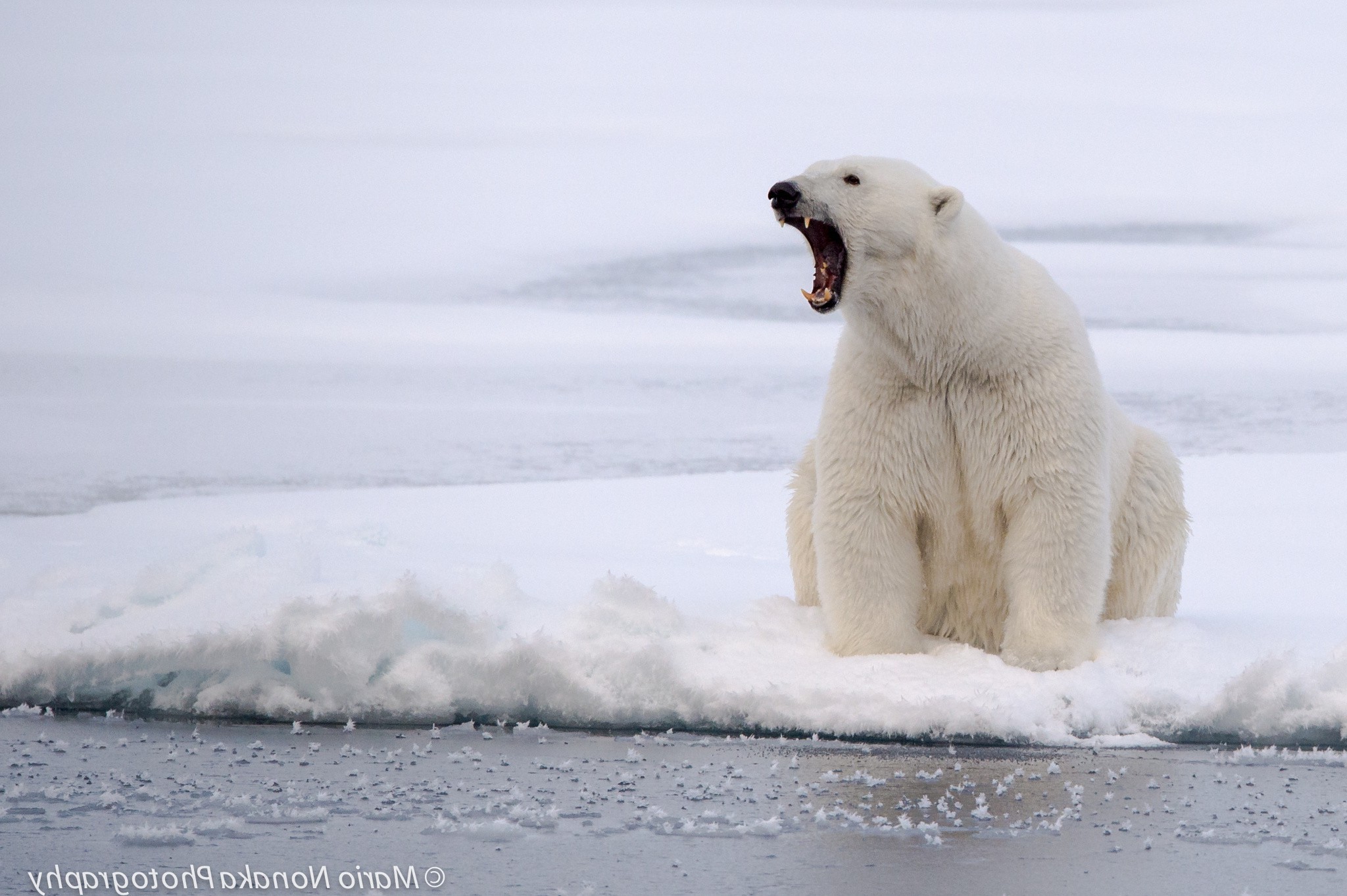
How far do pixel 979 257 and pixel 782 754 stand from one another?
6.19 feet

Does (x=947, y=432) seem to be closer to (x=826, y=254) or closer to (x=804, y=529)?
(x=826, y=254)

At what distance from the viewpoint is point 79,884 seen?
8.91ft

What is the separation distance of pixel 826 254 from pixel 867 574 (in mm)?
1162

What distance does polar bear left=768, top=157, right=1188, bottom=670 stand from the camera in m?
4.70

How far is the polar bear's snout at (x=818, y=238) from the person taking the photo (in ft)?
15.1

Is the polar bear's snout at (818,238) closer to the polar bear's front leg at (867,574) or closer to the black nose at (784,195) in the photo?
the black nose at (784,195)

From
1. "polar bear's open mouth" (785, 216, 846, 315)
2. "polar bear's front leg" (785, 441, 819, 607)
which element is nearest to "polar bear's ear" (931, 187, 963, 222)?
"polar bear's open mouth" (785, 216, 846, 315)

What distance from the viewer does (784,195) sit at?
460 centimetres

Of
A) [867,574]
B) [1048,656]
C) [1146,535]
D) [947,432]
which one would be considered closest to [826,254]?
[947,432]

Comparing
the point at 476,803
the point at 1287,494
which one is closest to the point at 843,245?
the point at 476,803

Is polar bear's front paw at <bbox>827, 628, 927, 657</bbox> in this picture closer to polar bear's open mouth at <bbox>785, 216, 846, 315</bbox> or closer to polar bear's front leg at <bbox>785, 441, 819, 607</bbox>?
polar bear's front leg at <bbox>785, 441, 819, 607</bbox>

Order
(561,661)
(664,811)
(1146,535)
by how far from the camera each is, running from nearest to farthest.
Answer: (664,811), (561,661), (1146,535)

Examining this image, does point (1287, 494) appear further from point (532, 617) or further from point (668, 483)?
point (532, 617)

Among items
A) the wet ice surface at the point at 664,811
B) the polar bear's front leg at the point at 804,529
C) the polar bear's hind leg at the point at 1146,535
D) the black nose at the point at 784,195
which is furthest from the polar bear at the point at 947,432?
the wet ice surface at the point at 664,811
